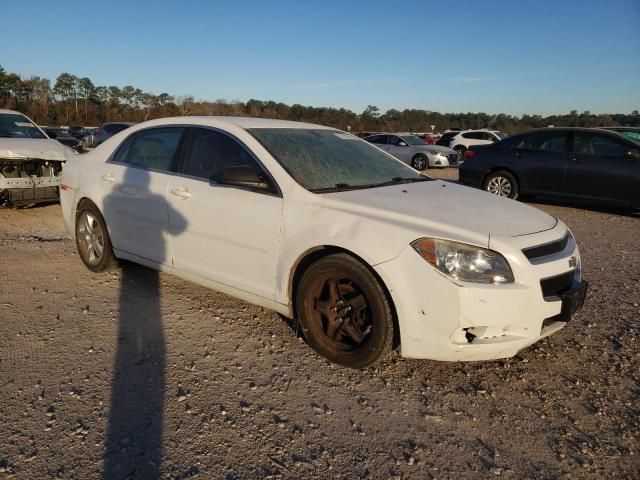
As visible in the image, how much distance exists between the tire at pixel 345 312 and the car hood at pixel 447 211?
372 mm

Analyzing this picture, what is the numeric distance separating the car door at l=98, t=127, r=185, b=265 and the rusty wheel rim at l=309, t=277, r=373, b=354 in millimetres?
1504

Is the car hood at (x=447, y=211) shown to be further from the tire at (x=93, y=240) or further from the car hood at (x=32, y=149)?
the car hood at (x=32, y=149)

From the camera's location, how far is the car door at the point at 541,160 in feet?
28.8

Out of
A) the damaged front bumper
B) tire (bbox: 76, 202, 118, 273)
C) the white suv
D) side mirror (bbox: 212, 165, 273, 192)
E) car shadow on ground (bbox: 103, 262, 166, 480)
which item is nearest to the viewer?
car shadow on ground (bbox: 103, 262, 166, 480)

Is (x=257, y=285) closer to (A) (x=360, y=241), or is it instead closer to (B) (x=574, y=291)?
(A) (x=360, y=241)

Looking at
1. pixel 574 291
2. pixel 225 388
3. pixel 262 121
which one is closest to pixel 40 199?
pixel 262 121

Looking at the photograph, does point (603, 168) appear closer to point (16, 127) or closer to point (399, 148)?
point (16, 127)

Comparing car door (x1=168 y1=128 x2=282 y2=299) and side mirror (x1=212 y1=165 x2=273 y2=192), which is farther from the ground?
side mirror (x1=212 y1=165 x2=273 y2=192)

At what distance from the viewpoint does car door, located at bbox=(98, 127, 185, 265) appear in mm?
3953

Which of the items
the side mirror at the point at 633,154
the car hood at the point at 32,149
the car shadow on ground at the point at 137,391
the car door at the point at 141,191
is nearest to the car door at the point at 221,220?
the car door at the point at 141,191

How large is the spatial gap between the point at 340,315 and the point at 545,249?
1.30 m

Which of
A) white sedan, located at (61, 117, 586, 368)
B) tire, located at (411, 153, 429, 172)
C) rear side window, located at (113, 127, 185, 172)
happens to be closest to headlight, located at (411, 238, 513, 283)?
white sedan, located at (61, 117, 586, 368)

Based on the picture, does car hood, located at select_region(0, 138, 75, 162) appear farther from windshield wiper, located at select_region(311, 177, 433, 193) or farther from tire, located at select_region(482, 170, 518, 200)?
tire, located at select_region(482, 170, 518, 200)

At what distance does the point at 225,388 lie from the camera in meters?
2.80
